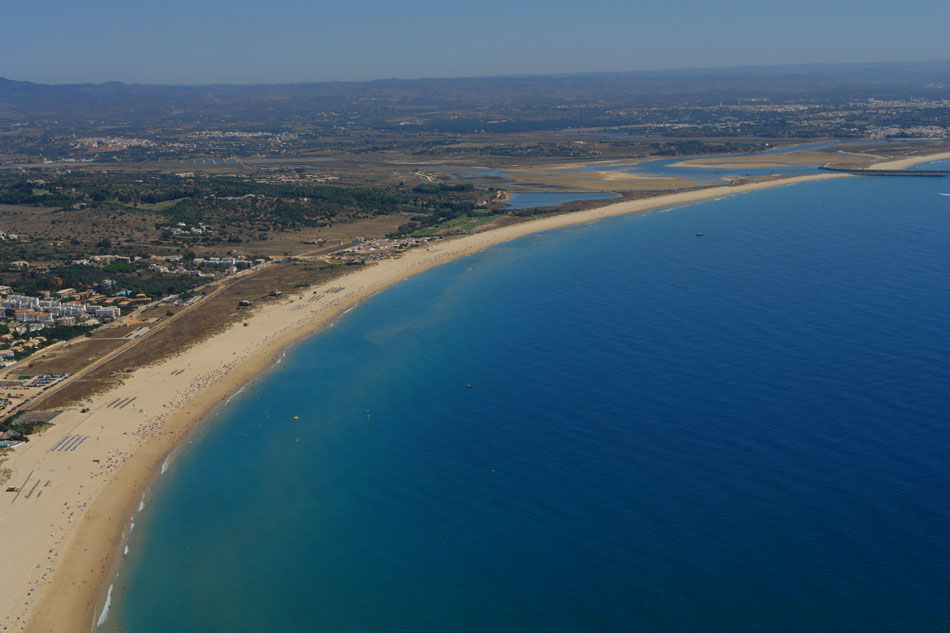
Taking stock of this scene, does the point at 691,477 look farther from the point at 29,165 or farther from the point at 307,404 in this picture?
the point at 29,165

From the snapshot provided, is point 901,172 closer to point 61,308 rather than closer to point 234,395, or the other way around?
point 234,395

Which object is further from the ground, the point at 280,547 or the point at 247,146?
the point at 247,146

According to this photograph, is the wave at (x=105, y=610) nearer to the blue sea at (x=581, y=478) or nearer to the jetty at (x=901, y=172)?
the blue sea at (x=581, y=478)

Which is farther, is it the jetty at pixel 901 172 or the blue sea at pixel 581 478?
the jetty at pixel 901 172

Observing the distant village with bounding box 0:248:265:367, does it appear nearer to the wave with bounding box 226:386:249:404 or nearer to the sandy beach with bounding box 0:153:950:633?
the sandy beach with bounding box 0:153:950:633

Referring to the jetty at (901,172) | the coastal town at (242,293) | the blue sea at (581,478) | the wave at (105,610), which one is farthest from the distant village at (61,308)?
the jetty at (901,172)

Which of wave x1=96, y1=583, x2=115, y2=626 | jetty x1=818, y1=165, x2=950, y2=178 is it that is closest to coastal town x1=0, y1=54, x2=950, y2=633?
wave x1=96, y1=583, x2=115, y2=626

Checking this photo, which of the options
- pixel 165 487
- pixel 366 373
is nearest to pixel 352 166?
pixel 366 373
